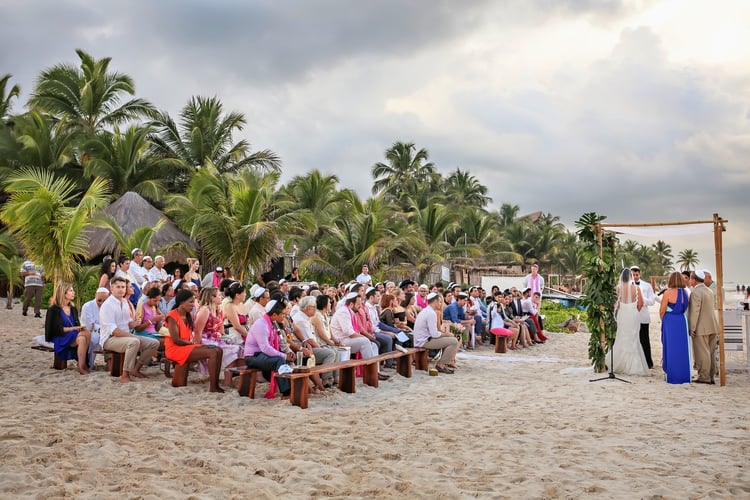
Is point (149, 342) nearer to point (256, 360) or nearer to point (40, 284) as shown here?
point (256, 360)

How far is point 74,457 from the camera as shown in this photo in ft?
16.6

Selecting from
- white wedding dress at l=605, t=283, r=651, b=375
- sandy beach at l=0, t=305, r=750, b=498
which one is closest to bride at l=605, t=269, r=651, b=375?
white wedding dress at l=605, t=283, r=651, b=375

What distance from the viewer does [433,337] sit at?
11000 millimetres

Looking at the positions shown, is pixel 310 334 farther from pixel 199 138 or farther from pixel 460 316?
pixel 199 138

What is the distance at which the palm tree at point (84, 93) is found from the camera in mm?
25828

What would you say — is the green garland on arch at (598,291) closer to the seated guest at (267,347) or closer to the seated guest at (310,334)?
the seated guest at (310,334)

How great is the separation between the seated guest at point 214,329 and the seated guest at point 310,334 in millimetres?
988

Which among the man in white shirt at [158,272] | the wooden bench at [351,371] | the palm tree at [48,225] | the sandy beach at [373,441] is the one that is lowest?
the sandy beach at [373,441]

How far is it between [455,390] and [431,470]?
159 inches

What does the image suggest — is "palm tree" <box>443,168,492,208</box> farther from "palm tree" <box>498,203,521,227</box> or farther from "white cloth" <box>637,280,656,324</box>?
"white cloth" <box>637,280,656,324</box>

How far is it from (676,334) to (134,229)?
53.3 feet

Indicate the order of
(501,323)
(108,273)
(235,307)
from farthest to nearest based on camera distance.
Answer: (501,323), (108,273), (235,307)

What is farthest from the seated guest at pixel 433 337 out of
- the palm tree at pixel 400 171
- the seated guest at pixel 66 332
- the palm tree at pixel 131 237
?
the palm tree at pixel 400 171

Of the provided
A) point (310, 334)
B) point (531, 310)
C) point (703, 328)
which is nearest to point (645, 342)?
point (703, 328)
